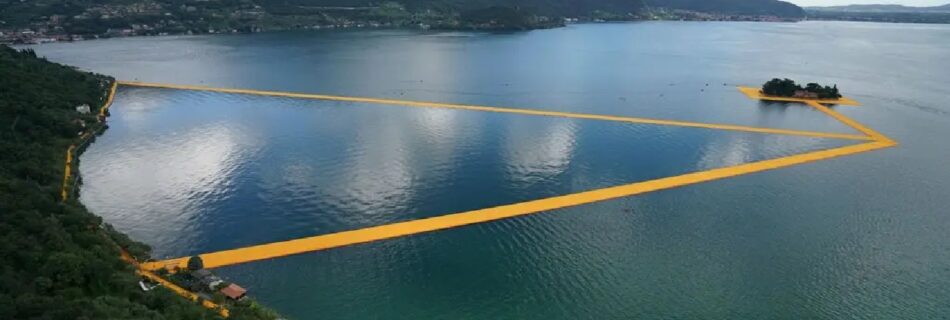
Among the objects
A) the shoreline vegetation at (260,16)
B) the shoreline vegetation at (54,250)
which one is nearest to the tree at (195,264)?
the shoreline vegetation at (54,250)

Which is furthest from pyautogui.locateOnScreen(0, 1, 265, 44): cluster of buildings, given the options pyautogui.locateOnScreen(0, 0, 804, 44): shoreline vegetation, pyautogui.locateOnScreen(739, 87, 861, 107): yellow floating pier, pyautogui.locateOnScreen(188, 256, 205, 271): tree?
pyautogui.locateOnScreen(739, 87, 861, 107): yellow floating pier

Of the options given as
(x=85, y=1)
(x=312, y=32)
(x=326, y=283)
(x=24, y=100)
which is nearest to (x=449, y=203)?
(x=326, y=283)

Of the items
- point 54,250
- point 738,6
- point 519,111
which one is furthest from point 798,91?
point 738,6

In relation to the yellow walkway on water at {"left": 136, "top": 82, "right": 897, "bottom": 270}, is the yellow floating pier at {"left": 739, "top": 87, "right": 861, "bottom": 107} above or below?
above

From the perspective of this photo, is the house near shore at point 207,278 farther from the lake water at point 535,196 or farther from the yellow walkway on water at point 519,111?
the yellow walkway on water at point 519,111

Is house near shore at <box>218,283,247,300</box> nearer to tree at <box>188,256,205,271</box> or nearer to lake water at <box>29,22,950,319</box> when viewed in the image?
lake water at <box>29,22,950,319</box>

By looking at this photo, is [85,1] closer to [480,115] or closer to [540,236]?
[480,115]
